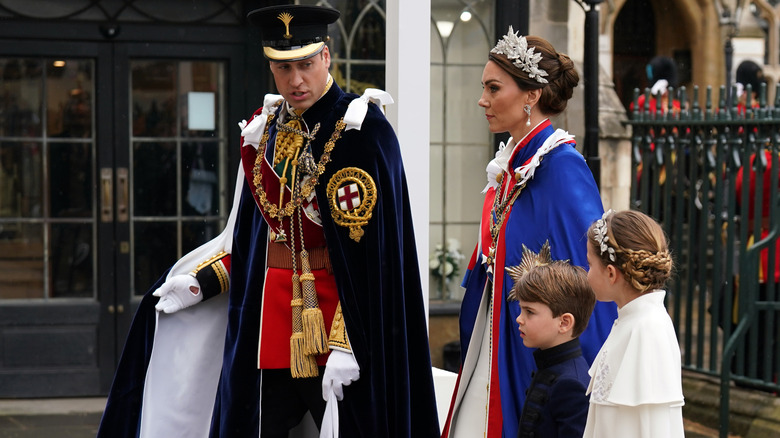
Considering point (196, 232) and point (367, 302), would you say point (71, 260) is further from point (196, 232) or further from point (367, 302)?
point (367, 302)

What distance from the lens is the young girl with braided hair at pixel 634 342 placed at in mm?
2625

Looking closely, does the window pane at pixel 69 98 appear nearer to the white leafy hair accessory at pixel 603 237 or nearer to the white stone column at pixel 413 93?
the white stone column at pixel 413 93

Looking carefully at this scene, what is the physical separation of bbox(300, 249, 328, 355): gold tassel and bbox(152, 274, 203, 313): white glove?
1.42ft

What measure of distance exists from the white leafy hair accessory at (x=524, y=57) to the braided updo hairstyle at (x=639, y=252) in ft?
2.58

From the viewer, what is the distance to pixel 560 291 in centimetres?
303

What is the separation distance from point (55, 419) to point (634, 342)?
16.8 ft

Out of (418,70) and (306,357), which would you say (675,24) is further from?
(306,357)

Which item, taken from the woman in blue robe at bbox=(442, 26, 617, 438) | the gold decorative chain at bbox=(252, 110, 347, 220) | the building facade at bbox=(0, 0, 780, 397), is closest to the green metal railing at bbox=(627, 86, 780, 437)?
the building facade at bbox=(0, 0, 780, 397)

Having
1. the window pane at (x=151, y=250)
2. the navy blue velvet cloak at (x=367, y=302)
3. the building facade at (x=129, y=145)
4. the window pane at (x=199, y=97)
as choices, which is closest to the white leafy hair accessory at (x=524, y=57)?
the navy blue velvet cloak at (x=367, y=302)

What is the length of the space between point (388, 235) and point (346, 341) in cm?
34

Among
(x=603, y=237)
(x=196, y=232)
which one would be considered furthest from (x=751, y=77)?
(x=603, y=237)

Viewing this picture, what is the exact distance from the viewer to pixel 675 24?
1430 centimetres

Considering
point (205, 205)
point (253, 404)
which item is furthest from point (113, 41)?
point (253, 404)

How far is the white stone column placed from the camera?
14.4 feet
